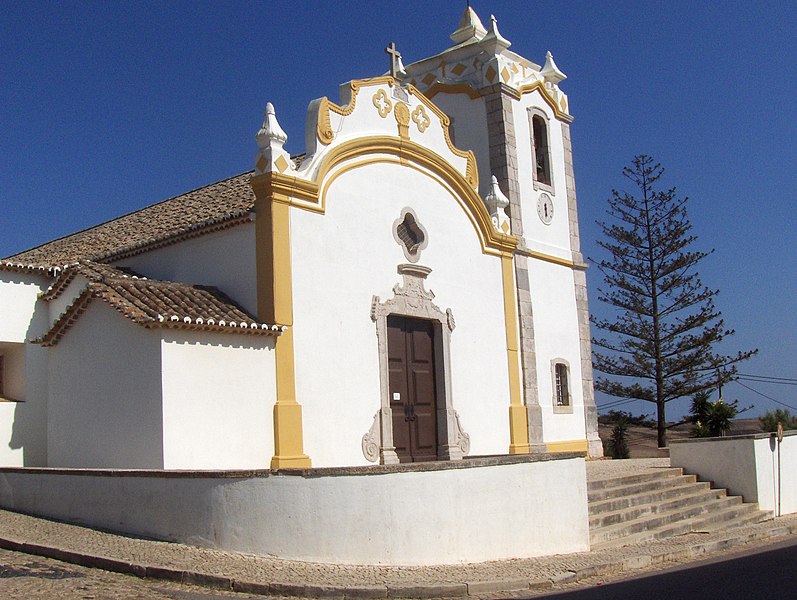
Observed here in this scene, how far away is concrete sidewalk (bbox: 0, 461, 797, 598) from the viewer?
8383 millimetres

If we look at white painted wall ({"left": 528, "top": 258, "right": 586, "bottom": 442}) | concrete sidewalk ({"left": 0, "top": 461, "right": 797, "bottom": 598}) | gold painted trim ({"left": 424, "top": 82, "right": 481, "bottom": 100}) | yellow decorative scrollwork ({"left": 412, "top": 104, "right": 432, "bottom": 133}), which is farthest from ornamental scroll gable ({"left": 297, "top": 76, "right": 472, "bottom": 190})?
concrete sidewalk ({"left": 0, "top": 461, "right": 797, "bottom": 598})

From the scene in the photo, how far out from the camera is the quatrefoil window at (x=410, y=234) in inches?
591

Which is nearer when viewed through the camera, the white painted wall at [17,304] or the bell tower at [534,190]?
the white painted wall at [17,304]

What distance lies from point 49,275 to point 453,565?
868cm

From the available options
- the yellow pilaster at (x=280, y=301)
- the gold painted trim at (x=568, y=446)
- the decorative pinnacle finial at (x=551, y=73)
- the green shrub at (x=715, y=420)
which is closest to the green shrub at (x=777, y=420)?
the green shrub at (x=715, y=420)

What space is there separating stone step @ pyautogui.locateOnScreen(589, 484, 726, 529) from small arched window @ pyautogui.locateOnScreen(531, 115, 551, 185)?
7.80m

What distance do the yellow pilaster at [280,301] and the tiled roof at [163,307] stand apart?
0.96ft

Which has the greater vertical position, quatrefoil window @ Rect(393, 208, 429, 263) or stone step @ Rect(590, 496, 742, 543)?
quatrefoil window @ Rect(393, 208, 429, 263)

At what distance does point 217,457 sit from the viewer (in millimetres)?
11938

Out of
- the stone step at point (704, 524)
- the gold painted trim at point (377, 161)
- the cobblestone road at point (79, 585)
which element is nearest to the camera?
the cobblestone road at point (79, 585)

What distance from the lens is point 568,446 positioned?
62.4 ft

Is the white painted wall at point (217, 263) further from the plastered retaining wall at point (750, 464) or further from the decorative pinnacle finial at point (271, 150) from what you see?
the plastered retaining wall at point (750, 464)

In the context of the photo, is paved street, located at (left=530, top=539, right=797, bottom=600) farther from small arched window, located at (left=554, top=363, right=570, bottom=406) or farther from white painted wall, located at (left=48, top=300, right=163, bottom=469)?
small arched window, located at (left=554, top=363, right=570, bottom=406)

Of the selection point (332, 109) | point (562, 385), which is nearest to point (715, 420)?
point (562, 385)
